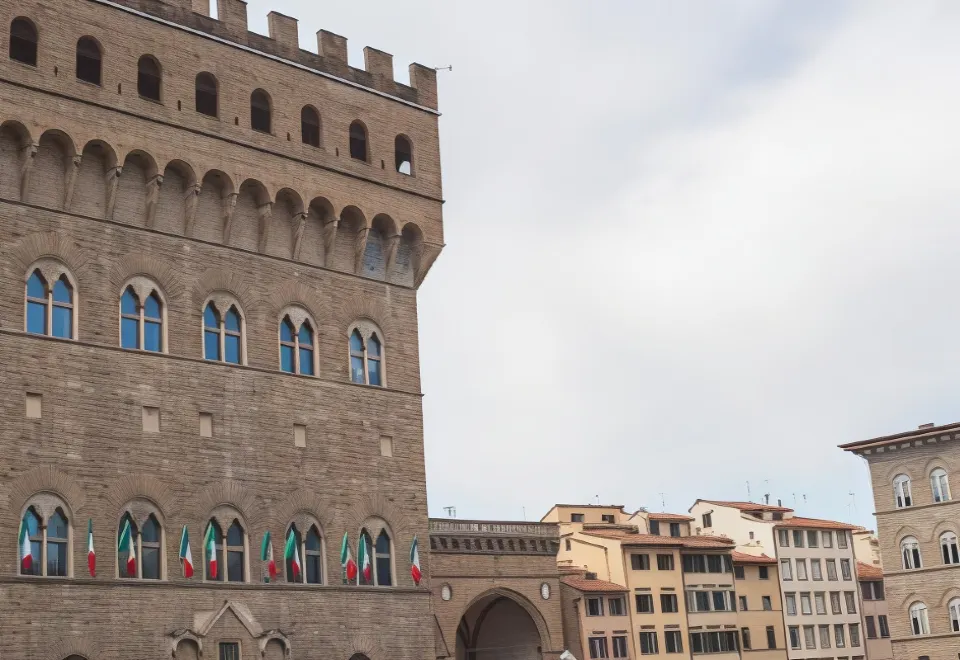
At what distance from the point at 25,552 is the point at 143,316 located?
5754mm

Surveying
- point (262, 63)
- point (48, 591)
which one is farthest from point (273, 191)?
point (48, 591)

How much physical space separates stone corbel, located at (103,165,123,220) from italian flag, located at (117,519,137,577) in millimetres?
6592

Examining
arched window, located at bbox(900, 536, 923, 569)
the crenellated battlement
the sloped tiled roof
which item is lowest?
arched window, located at bbox(900, 536, 923, 569)

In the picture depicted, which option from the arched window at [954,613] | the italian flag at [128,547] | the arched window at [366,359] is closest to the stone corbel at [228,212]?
the arched window at [366,359]

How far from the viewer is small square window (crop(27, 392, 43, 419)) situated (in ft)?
88.0

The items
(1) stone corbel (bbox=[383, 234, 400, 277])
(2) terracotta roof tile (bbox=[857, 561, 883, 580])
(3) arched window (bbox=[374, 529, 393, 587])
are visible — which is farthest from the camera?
(2) terracotta roof tile (bbox=[857, 561, 883, 580])

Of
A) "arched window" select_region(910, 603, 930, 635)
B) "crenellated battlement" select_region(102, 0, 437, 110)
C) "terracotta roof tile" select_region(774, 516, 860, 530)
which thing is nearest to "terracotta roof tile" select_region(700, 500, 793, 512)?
"terracotta roof tile" select_region(774, 516, 860, 530)

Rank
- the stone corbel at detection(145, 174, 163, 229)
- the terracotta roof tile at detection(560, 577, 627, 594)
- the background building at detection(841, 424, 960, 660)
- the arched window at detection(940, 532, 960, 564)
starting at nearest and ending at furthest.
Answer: the stone corbel at detection(145, 174, 163, 229), the background building at detection(841, 424, 960, 660), the arched window at detection(940, 532, 960, 564), the terracotta roof tile at detection(560, 577, 627, 594)

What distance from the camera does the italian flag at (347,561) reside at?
31.3m

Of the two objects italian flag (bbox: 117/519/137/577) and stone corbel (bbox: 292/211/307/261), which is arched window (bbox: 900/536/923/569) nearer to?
stone corbel (bbox: 292/211/307/261)

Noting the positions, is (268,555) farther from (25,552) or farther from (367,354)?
(367,354)

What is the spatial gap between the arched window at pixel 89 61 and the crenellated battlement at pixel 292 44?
44.7 inches

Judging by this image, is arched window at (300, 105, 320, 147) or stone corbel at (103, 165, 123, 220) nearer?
stone corbel at (103, 165, 123, 220)

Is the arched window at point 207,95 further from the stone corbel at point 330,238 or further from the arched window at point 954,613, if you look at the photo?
the arched window at point 954,613
